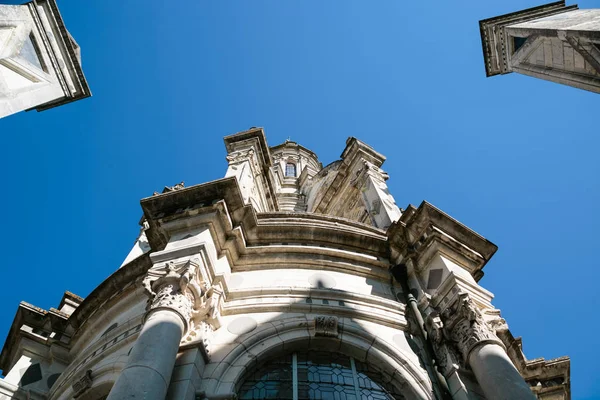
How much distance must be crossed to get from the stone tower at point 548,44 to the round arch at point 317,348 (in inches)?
291

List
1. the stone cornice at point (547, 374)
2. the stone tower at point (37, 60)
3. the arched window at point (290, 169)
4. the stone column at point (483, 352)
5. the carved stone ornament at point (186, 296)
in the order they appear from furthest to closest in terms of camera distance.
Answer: the arched window at point (290, 169), the stone cornice at point (547, 374), the carved stone ornament at point (186, 296), the stone column at point (483, 352), the stone tower at point (37, 60)

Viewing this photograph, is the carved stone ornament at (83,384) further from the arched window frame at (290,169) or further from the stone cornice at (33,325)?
the arched window frame at (290,169)

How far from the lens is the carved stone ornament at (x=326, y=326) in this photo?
842 centimetres

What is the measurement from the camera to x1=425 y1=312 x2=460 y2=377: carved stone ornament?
7.89 meters

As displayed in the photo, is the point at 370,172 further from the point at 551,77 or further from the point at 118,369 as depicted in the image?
the point at 118,369

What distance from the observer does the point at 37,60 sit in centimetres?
694

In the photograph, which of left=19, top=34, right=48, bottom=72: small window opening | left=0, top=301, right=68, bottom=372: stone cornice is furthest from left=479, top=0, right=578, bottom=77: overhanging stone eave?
left=0, top=301, right=68, bottom=372: stone cornice

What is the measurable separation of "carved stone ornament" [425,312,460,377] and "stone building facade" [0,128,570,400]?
23 mm

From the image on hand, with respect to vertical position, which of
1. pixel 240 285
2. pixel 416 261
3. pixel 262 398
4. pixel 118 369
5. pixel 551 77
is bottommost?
pixel 262 398

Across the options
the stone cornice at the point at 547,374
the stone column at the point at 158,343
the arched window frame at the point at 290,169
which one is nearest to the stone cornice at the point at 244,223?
the stone column at the point at 158,343

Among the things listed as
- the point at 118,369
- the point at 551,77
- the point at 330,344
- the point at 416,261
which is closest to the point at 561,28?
the point at 551,77

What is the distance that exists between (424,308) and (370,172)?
10.5 meters

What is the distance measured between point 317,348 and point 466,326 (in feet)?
8.94

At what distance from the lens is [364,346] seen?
331 inches
